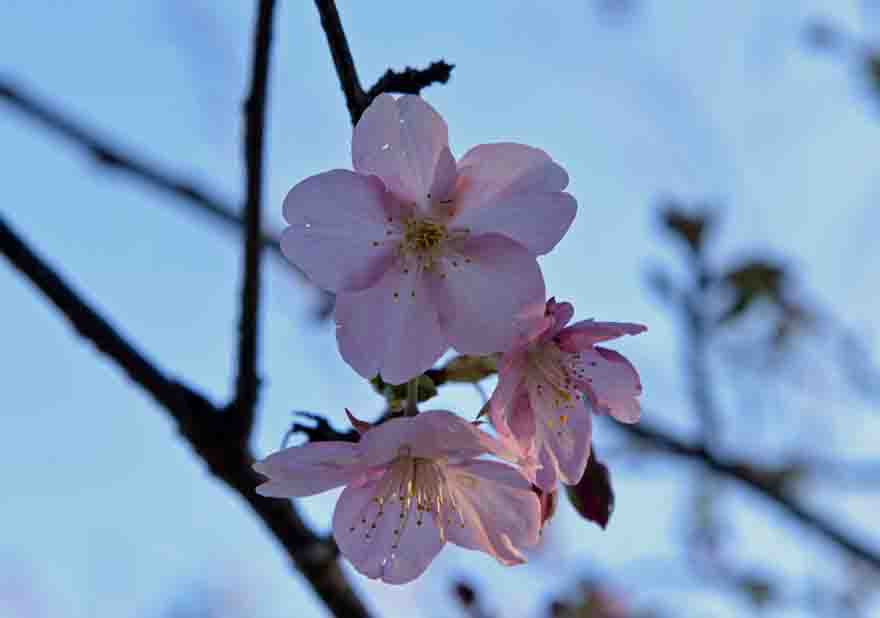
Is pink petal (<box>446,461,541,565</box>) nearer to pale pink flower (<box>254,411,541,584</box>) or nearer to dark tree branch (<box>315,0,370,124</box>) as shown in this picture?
pale pink flower (<box>254,411,541,584</box>)

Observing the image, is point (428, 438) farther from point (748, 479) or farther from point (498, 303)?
point (748, 479)

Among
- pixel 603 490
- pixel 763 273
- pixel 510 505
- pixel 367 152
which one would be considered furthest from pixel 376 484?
pixel 763 273

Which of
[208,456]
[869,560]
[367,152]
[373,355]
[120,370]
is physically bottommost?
[869,560]

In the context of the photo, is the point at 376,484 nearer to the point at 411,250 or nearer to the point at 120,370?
the point at 411,250

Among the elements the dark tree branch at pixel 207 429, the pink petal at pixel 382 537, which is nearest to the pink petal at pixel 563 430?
the pink petal at pixel 382 537

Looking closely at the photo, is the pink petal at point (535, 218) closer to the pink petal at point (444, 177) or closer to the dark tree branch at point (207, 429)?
the pink petal at point (444, 177)

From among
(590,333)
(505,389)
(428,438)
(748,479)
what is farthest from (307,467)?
(748,479)
